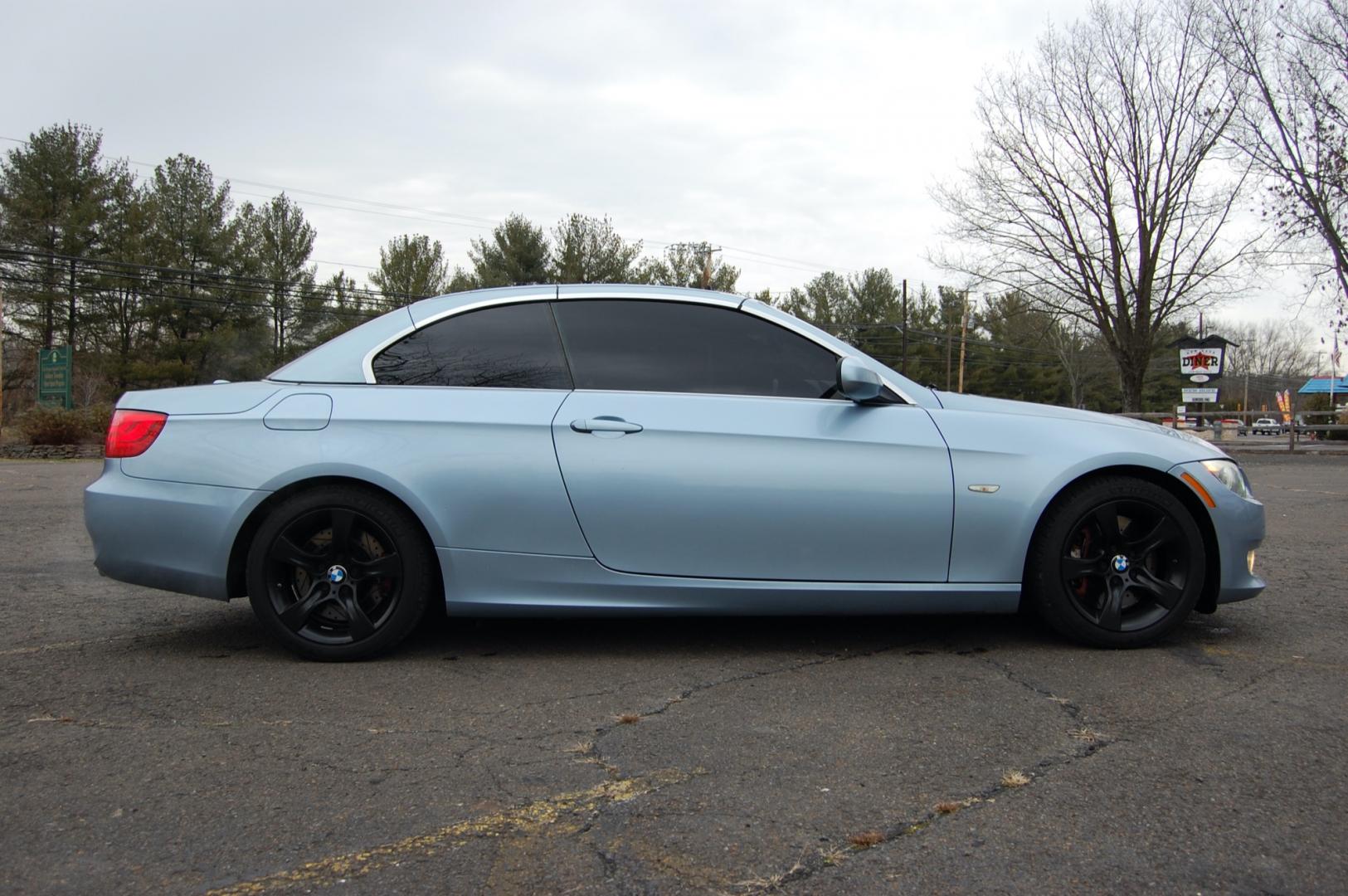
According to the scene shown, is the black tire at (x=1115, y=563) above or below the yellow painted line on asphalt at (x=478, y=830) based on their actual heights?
above

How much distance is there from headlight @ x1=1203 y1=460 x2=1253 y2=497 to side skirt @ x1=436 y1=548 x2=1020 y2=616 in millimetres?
1010

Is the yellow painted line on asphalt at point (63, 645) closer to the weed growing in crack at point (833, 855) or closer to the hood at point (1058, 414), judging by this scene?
the weed growing in crack at point (833, 855)

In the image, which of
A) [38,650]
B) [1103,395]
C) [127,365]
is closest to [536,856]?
[38,650]


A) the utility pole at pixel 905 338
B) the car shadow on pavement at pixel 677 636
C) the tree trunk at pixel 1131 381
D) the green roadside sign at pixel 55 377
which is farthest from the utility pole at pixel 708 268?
the car shadow on pavement at pixel 677 636

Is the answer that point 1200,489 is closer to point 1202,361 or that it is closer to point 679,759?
point 679,759

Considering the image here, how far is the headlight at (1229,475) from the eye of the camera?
3.83 meters

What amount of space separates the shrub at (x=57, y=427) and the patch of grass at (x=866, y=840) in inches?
970

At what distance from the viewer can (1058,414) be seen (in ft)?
12.9

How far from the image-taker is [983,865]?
2.04 m

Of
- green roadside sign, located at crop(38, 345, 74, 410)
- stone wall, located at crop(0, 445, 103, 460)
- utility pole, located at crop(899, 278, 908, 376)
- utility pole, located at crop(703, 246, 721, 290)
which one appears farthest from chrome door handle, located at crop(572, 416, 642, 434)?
utility pole, located at crop(899, 278, 908, 376)

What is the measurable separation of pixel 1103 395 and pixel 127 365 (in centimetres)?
6663

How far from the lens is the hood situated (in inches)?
152

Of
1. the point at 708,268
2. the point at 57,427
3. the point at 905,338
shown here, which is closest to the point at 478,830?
the point at 57,427

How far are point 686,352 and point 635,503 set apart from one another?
0.67m
